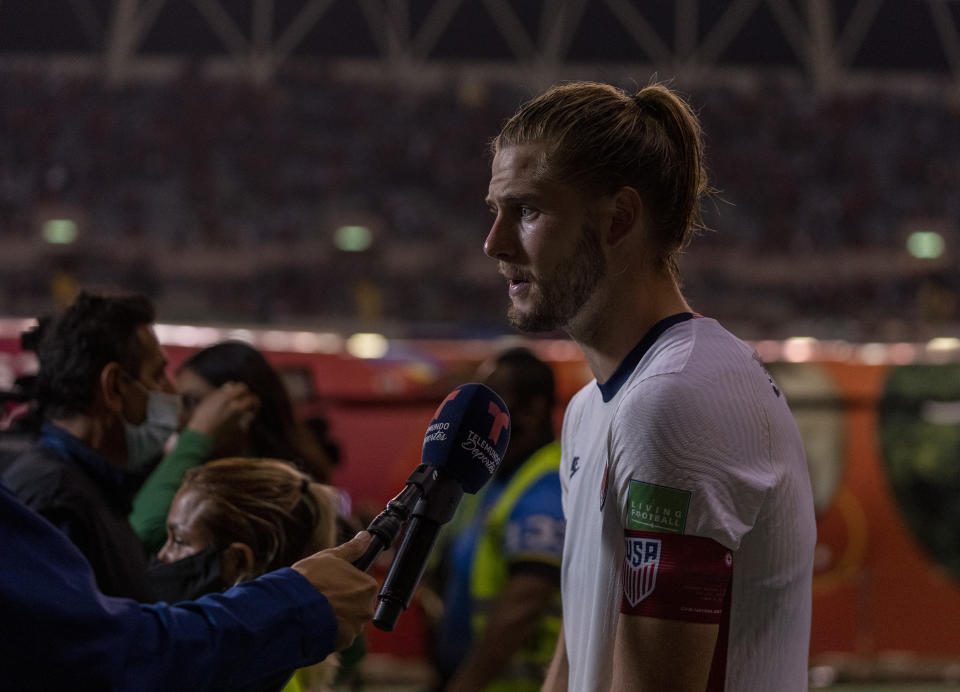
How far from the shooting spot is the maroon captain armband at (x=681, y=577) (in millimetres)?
1558

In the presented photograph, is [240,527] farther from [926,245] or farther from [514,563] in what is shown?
[926,245]

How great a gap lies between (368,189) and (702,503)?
21.9 m

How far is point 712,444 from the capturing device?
1604 mm

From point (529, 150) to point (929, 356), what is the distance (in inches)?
291

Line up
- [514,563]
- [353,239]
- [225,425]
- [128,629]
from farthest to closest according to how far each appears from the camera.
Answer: [353,239] < [514,563] < [225,425] < [128,629]

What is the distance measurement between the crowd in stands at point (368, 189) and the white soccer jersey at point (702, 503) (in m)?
13.7

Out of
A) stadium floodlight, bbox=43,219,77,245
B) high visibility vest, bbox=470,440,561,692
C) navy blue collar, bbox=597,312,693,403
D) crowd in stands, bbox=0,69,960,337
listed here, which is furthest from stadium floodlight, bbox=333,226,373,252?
navy blue collar, bbox=597,312,693,403

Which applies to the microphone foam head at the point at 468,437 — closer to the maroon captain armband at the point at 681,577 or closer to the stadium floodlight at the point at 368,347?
the maroon captain armband at the point at 681,577

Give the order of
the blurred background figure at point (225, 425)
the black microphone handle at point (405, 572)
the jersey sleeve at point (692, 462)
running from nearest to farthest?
the black microphone handle at point (405, 572) → the jersey sleeve at point (692, 462) → the blurred background figure at point (225, 425)

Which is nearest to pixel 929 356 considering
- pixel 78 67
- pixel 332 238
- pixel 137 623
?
pixel 137 623

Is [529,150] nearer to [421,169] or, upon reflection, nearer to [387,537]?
[387,537]

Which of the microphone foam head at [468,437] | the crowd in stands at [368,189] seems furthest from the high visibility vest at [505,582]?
the crowd in stands at [368,189]

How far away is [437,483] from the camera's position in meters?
1.62

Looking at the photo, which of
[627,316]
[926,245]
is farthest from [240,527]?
[926,245]
